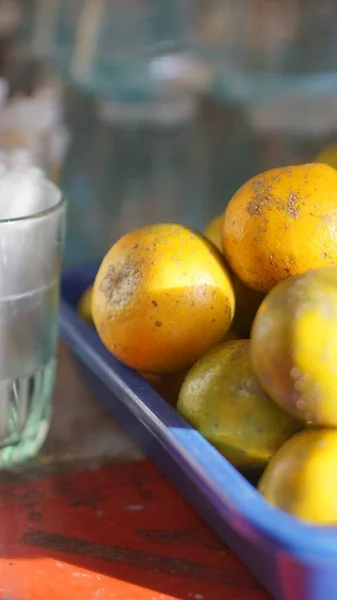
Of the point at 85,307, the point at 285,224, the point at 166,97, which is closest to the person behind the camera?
the point at 285,224

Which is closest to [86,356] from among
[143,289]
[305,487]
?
[143,289]

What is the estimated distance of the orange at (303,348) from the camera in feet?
1.45

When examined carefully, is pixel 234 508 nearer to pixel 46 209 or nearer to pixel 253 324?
pixel 253 324

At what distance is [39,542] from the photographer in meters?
0.55

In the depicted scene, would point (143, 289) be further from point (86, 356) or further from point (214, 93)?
point (214, 93)

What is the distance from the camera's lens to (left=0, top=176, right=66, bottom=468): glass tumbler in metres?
0.57

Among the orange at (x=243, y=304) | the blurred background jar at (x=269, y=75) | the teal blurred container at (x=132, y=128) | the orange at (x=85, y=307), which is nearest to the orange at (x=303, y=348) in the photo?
the orange at (x=243, y=304)

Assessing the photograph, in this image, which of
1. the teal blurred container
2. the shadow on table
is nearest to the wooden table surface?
the shadow on table

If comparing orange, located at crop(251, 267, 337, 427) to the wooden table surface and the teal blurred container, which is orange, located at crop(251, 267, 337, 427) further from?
the teal blurred container

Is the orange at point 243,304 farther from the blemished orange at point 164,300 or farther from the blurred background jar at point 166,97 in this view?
the blurred background jar at point 166,97

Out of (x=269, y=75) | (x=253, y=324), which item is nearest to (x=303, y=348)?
(x=253, y=324)

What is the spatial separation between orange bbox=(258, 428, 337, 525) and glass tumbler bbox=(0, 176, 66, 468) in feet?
0.74

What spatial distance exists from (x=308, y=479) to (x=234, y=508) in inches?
1.9

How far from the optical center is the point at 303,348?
0.44 meters
